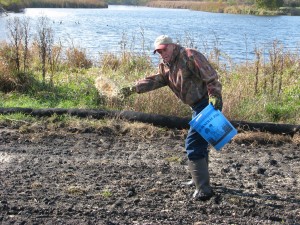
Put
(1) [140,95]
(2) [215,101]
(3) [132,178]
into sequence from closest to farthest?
(2) [215,101]
(3) [132,178]
(1) [140,95]

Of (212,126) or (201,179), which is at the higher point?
(212,126)

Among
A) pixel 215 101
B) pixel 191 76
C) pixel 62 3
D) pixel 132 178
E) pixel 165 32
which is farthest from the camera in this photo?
pixel 62 3

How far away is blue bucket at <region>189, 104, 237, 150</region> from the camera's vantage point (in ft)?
14.7

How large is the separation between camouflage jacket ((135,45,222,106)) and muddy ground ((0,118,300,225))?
0.93 m

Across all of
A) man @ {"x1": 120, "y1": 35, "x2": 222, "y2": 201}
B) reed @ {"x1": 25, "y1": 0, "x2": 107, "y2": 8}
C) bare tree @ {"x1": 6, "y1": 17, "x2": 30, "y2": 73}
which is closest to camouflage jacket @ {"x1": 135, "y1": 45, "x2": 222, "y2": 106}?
Answer: man @ {"x1": 120, "y1": 35, "x2": 222, "y2": 201}

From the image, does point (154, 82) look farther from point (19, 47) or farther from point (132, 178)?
point (19, 47)

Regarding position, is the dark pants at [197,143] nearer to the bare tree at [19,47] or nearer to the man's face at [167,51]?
the man's face at [167,51]

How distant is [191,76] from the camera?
4.70 m

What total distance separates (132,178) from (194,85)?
3.95 feet

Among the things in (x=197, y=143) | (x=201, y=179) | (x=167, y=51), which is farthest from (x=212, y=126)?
(x=167, y=51)

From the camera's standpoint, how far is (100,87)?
721 centimetres

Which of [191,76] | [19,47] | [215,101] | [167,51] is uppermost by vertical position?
[167,51]

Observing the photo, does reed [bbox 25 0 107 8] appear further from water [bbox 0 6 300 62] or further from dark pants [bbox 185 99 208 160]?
dark pants [bbox 185 99 208 160]

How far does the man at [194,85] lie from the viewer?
453 cm
